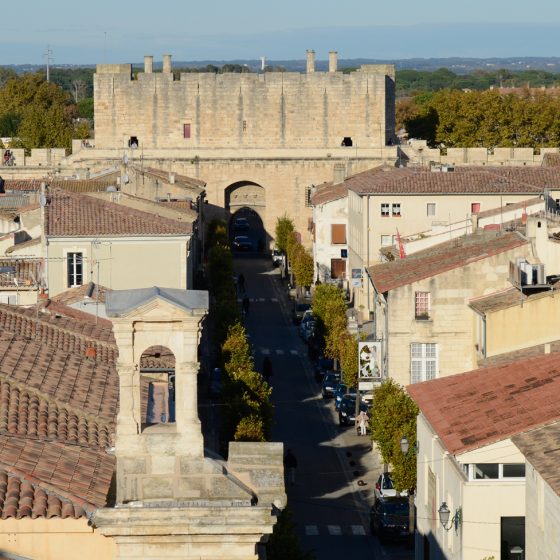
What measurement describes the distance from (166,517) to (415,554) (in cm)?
1535


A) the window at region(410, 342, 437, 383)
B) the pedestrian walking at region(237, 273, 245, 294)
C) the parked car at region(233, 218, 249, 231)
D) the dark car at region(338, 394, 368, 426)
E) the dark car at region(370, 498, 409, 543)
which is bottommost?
the parked car at region(233, 218, 249, 231)

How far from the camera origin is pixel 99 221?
43.8 meters

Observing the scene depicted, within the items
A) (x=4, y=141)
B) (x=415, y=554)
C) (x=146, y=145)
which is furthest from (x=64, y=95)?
(x=415, y=554)

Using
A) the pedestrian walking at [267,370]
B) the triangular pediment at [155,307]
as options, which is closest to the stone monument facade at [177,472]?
the triangular pediment at [155,307]

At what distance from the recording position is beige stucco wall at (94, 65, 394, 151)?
91.2m

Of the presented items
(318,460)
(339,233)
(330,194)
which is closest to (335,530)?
(318,460)

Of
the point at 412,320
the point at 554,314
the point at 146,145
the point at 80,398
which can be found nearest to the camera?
the point at 80,398

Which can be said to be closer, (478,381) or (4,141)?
(478,381)

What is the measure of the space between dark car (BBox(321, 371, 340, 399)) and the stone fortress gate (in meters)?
42.6

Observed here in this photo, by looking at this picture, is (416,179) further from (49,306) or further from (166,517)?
(166,517)

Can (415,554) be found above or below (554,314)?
below

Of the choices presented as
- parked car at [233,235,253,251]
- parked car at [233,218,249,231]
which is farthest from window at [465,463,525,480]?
parked car at [233,218,249,231]

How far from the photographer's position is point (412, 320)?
3700cm

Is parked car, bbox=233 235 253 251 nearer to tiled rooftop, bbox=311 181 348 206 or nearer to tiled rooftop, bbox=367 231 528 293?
tiled rooftop, bbox=311 181 348 206
